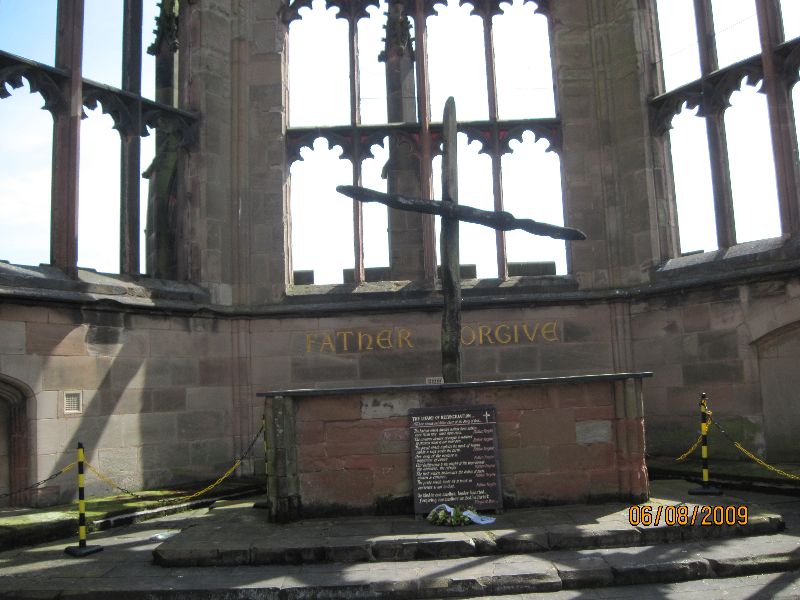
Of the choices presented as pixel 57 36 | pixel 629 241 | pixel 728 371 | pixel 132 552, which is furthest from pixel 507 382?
pixel 57 36

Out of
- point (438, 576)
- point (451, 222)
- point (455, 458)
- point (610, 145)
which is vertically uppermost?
point (610, 145)

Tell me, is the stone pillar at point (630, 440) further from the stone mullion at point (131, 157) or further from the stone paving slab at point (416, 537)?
the stone mullion at point (131, 157)

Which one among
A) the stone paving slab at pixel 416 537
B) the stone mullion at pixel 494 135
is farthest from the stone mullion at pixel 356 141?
the stone paving slab at pixel 416 537

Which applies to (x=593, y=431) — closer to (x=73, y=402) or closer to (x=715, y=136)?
(x=715, y=136)

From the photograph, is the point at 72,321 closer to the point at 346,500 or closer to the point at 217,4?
the point at 346,500

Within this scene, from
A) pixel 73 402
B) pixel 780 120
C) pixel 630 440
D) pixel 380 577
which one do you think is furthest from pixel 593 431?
pixel 73 402

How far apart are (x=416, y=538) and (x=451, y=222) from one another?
3480 millimetres

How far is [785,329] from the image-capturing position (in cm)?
1034

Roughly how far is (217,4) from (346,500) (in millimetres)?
8705

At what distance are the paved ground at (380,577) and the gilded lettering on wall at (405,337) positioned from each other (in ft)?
16.9

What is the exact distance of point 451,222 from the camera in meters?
8.57
